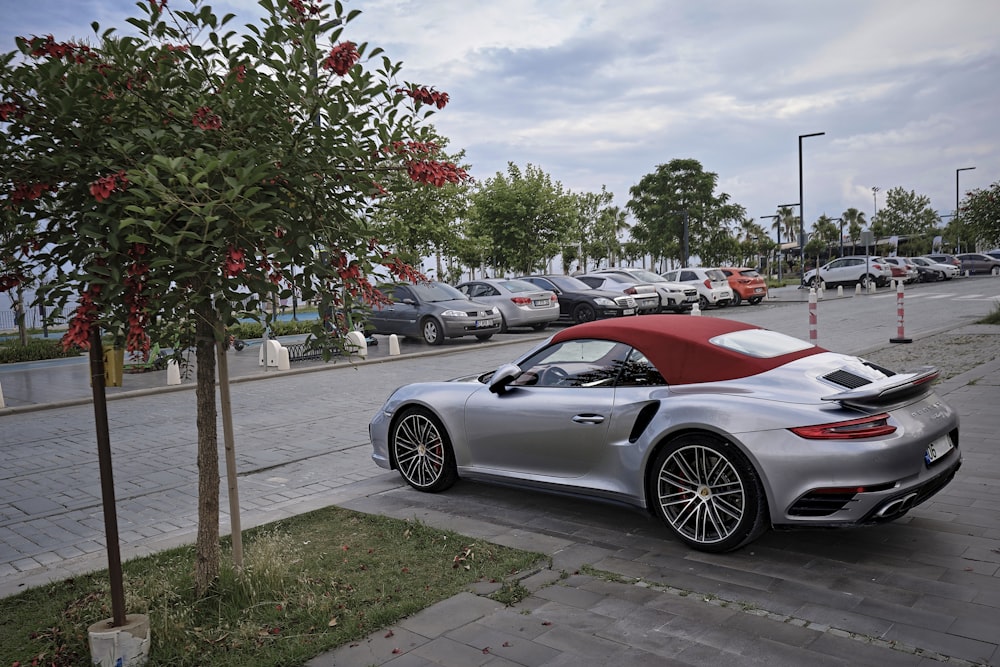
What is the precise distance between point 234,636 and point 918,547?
157 inches

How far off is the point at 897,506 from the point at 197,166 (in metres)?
4.05

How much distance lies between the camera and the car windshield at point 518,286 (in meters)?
24.2

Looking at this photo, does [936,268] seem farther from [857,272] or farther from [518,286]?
[518,286]

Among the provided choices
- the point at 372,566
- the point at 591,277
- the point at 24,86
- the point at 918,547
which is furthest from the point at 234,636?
the point at 591,277

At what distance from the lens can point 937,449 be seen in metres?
4.89

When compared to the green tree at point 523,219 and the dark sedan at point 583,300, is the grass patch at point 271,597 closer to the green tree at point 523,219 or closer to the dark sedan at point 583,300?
the dark sedan at point 583,300

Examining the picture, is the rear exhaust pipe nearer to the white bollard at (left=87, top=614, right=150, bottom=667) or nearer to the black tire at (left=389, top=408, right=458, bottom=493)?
the black tire at (left=389, top=408, right=458, bottom=493)

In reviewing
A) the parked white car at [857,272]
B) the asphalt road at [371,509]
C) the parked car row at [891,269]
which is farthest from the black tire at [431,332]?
the parked white car at [857,272]

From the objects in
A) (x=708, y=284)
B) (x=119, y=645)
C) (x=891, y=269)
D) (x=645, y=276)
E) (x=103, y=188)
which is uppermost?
(x=103, y=188)

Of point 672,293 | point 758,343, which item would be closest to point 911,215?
point 672,293

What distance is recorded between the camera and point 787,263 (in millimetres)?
98125

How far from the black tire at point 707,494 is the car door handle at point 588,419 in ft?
1.56

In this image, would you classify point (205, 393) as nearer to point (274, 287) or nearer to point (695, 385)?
point (274, 287)

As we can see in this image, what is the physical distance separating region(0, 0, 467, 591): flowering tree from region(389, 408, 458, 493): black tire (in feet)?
8.42
